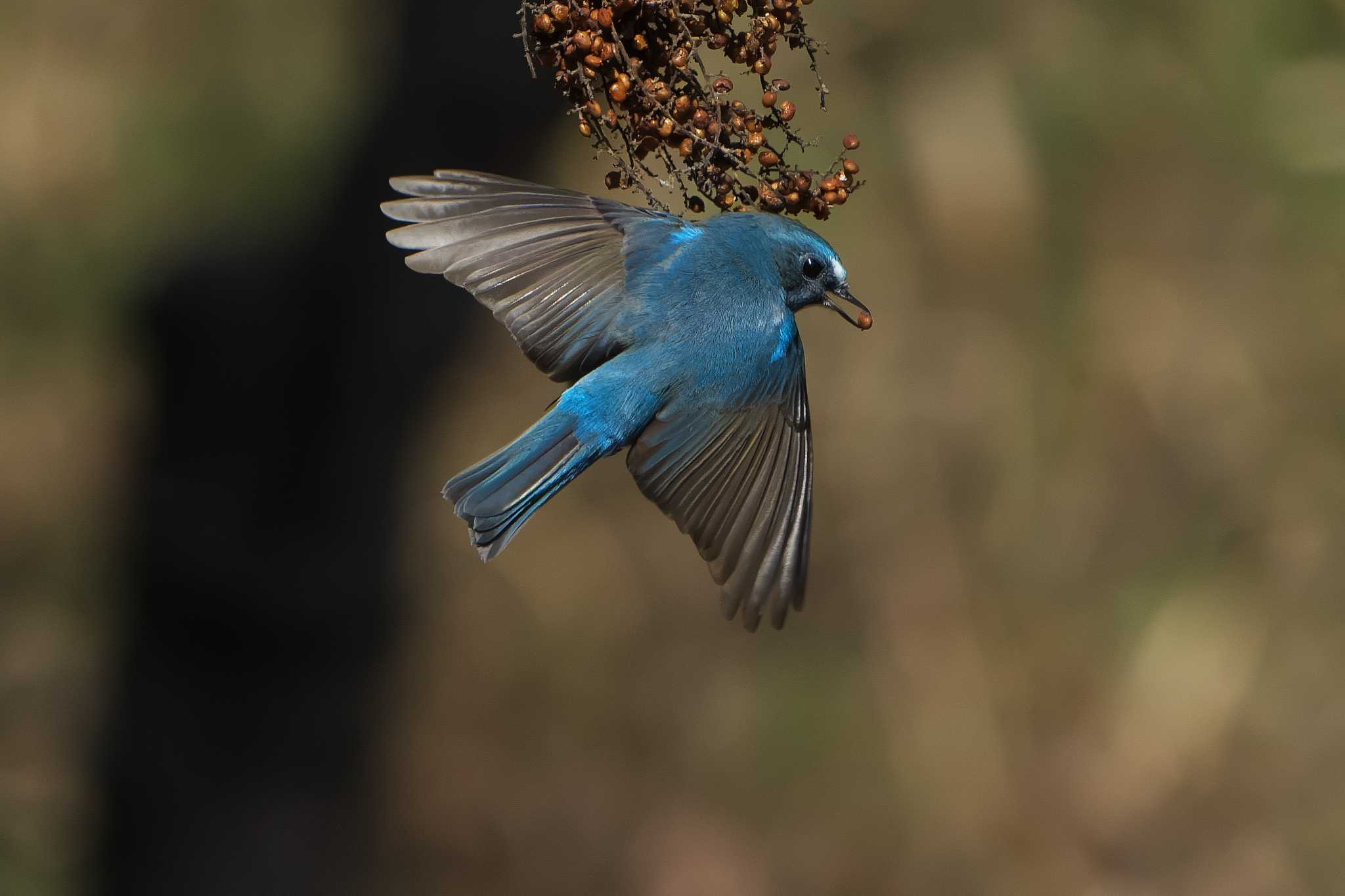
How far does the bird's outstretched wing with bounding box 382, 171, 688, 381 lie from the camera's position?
11.1ft

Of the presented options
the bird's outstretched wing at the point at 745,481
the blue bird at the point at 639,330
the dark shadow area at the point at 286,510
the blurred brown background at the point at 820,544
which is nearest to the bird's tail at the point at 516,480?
the blue bird at the point at 639,330

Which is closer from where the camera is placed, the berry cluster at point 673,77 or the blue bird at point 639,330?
the berry cluster at point 673,77

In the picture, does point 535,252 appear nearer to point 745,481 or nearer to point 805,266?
point 805,266

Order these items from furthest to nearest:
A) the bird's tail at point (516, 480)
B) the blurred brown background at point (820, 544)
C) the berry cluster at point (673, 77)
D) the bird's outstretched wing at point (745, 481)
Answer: the blurred brown background at point (820, 544) → the bird's outstretched wing at point (745, 481) → the bird's tail at point (516, 480) → the berry cluster at point (673, 77)

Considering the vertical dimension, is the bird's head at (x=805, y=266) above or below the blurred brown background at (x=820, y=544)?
above

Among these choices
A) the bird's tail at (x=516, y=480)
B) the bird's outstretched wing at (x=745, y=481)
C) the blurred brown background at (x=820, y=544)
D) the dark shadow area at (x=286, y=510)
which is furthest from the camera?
the dark shadow area at (x=286, y=510)

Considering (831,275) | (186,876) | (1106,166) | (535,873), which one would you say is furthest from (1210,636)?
(186,876)

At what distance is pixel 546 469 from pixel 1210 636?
3767 millimetres

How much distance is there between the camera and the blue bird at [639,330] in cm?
340

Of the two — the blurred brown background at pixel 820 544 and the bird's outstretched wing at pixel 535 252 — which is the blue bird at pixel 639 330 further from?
the blurred brown background at pixel 820 544

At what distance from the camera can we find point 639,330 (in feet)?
11.4

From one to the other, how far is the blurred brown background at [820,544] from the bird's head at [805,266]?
8.73ft

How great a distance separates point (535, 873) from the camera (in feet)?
20.1

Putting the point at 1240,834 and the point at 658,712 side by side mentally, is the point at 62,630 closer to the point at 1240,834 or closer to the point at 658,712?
the point at 658,712
